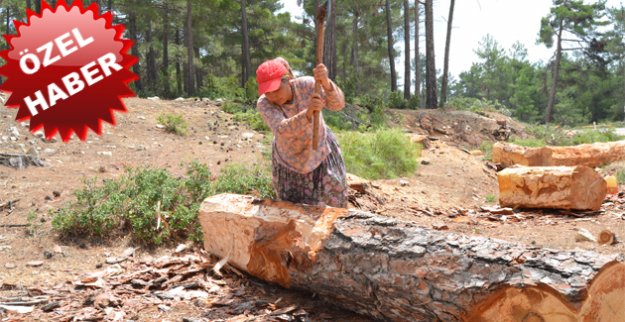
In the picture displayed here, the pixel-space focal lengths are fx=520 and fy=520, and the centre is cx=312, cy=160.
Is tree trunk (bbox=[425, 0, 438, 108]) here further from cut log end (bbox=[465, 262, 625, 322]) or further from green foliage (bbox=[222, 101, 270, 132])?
cut log end (bbox=[465, 262, 625, 322])

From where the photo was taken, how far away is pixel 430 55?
1628cm

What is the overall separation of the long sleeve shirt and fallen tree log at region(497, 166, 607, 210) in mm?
3343

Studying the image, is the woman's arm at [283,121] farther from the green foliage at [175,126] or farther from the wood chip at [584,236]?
the green foliage at [175,126]

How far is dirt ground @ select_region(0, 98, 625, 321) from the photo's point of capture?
3781 millimetres

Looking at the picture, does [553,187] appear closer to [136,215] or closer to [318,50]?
[318,50]

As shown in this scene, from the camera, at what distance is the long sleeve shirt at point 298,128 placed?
3.17 m

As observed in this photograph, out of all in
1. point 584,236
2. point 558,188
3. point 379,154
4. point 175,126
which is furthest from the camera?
point 175,126

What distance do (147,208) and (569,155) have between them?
7070mm

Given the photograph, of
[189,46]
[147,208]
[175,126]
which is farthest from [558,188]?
[189,46]

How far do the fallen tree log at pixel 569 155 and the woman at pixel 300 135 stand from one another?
20.1ft

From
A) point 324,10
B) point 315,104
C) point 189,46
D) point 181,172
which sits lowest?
point 181,172

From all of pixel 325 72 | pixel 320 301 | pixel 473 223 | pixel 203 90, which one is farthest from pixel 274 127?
pixel 203 90

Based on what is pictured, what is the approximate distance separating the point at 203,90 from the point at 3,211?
1095cm

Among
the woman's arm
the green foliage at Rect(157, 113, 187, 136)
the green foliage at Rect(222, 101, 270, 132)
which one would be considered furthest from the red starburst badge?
the green foliage at Rect(222, 101, 270, 132)
